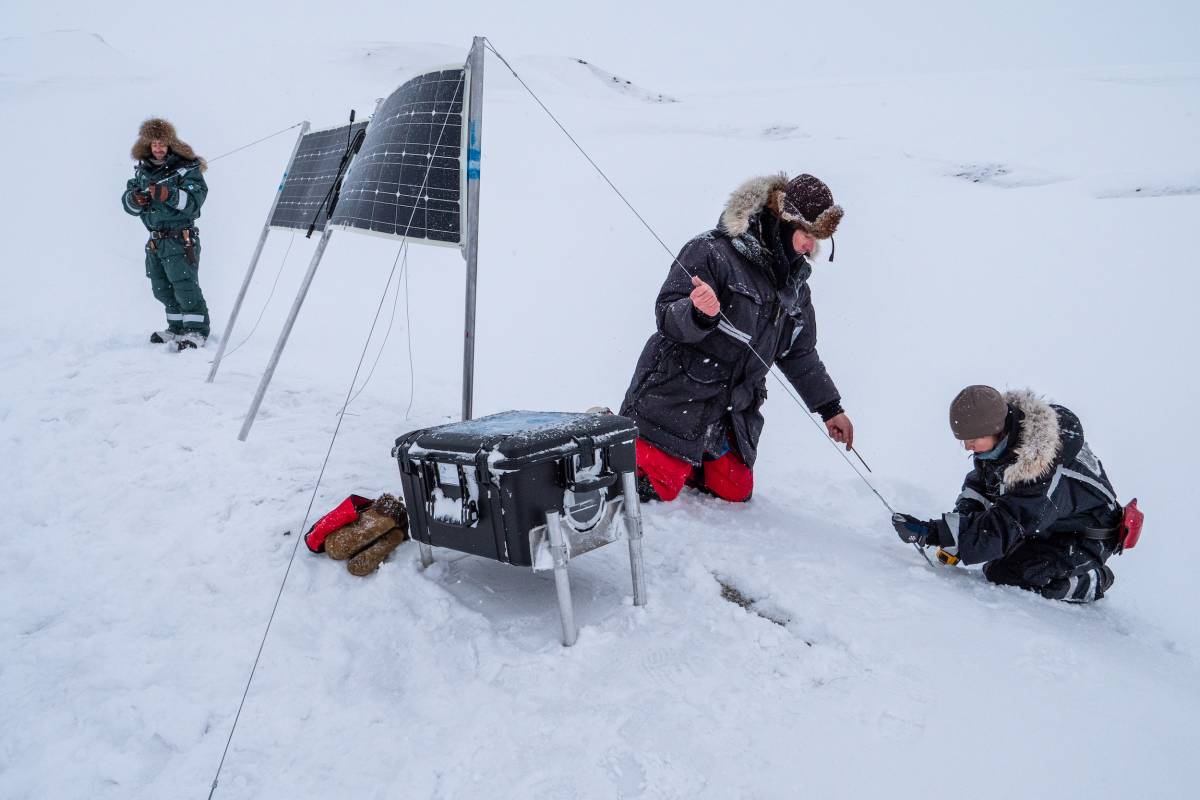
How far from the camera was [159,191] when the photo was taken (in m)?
5.23

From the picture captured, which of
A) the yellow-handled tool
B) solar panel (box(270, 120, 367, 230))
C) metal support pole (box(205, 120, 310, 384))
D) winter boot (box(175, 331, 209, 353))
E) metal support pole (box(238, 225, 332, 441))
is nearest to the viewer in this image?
the yellow-handled tool

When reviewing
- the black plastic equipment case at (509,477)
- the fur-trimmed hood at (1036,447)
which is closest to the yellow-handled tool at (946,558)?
the fur-trimmed hood at (1036,447)

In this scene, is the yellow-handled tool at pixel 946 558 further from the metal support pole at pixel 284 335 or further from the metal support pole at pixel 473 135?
the metal support pole at pixel 284 335

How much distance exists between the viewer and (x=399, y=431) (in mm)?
3977

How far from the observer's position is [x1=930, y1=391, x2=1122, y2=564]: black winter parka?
7.87ft

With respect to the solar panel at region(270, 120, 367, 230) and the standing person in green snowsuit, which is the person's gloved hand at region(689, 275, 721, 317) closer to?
the solar panel at region(270, 120, 367, 230)

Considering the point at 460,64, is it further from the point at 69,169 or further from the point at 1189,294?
the point at 69,169

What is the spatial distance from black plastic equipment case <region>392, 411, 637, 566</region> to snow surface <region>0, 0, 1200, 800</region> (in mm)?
327

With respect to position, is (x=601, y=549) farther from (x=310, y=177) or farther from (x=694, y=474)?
(x=310, y=177)

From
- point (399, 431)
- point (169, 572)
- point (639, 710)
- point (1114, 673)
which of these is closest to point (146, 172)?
point (399, 431)

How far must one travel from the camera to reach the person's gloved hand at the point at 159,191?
5223 millimetres

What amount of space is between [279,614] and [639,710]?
1.28 metres

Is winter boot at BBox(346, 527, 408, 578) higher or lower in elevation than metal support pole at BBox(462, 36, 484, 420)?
lower

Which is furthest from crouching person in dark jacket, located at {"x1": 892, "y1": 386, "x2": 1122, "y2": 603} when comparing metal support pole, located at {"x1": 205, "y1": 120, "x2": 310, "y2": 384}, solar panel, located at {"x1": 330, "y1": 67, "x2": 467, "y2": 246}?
metal support pole, located at {"x1": 205, "y1": 120, "x2": 310, "y2": 384}
